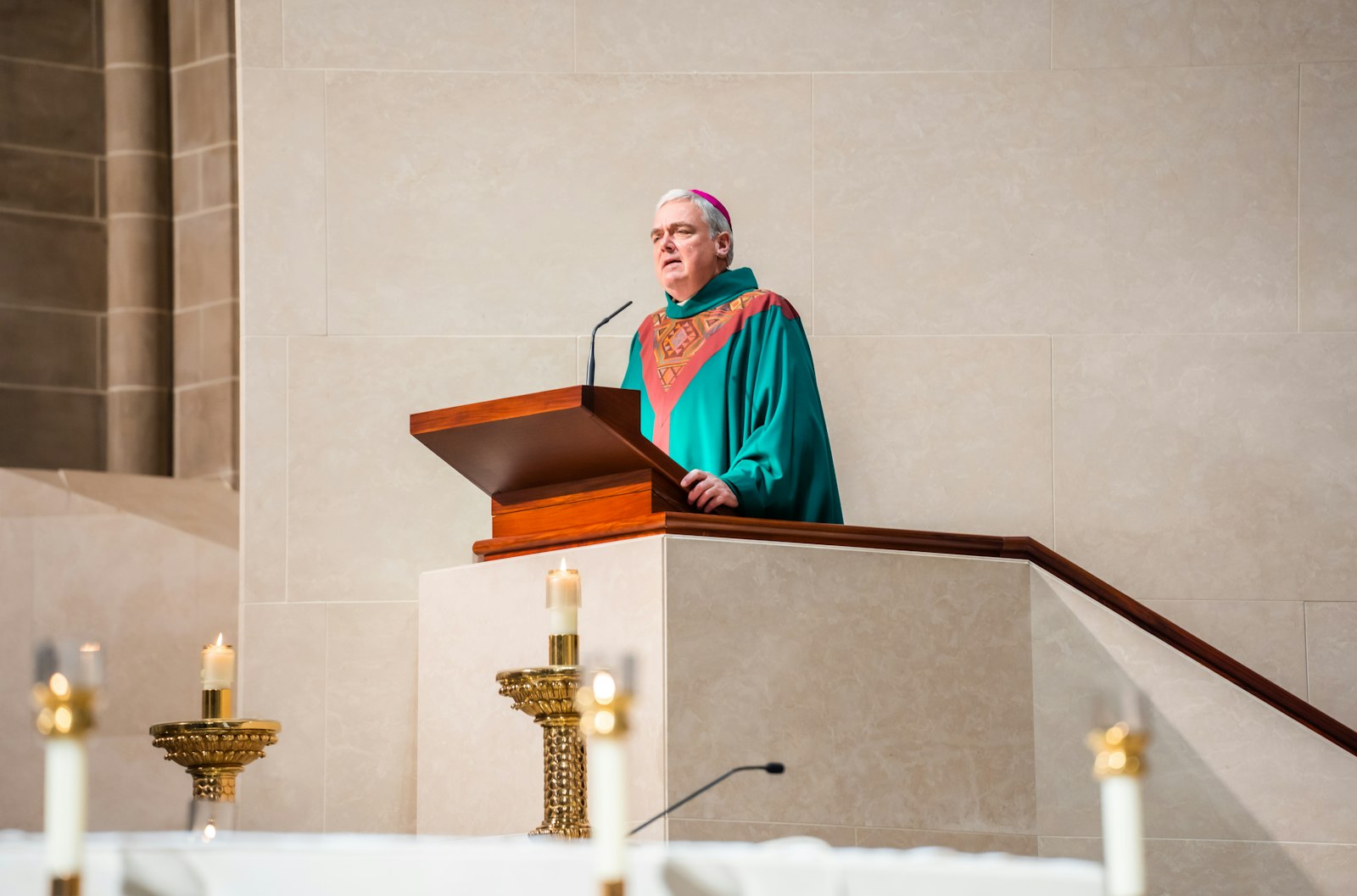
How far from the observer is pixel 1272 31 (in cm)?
645

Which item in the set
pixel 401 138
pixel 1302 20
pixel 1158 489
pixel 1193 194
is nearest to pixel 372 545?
pixel 401 138

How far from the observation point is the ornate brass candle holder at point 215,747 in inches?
138

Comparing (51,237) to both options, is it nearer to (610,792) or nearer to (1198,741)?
(1198,741)

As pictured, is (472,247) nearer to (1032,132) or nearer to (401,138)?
(401,138)

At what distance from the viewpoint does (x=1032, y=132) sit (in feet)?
21.0

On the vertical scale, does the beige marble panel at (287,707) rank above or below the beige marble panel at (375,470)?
below

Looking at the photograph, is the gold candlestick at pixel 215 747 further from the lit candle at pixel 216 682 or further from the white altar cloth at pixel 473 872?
the white altar cloth at pixel 473 872

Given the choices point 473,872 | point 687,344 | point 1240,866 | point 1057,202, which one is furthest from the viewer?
point 1057,202

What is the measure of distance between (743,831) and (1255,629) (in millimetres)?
2793

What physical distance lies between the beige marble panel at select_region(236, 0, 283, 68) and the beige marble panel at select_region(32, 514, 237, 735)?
1810 mm

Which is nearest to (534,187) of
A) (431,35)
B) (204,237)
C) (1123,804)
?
(431,35)

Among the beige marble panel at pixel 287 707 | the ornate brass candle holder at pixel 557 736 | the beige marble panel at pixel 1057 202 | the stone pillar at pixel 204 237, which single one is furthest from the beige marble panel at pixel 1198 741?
the stone pillar at pixel 204 237

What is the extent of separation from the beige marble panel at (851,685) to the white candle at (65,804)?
249 cm

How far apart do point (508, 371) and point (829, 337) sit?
1.17 m
